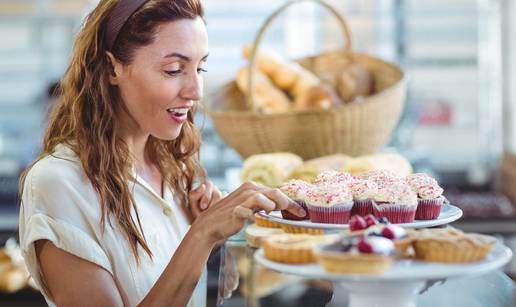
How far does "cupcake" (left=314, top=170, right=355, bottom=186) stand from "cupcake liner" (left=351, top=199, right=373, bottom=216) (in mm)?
50

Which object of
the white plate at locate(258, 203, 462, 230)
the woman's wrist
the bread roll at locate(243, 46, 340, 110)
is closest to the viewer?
the white plate at locate(258, 203, 462, 230)

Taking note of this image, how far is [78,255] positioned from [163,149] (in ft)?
1.65

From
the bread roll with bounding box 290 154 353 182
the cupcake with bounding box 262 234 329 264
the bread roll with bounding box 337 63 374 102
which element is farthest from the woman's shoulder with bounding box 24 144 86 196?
the bread roll with bounding box 337 63 374 102

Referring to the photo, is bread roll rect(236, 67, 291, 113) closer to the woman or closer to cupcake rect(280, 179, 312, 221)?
the woman

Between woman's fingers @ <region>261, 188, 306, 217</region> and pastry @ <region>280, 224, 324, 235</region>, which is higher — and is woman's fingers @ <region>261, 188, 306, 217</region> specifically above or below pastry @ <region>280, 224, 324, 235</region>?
above

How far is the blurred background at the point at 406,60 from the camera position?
203 inches

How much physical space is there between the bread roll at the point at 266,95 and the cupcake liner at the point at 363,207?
135cm

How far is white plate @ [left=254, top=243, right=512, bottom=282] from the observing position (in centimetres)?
105

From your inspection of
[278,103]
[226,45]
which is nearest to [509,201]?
[226,45]

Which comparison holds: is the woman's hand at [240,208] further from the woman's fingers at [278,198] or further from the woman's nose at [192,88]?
the woman's nose at [192,88]

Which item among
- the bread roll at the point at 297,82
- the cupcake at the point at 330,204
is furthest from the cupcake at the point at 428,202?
the bread roll at the point at 297,82

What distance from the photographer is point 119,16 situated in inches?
68.7

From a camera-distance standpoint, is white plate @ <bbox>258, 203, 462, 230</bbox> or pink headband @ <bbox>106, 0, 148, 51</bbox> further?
pink headband @ <bbox>106, 0, 148, 51</bbox>

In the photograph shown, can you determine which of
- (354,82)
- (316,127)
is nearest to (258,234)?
(316,127)
